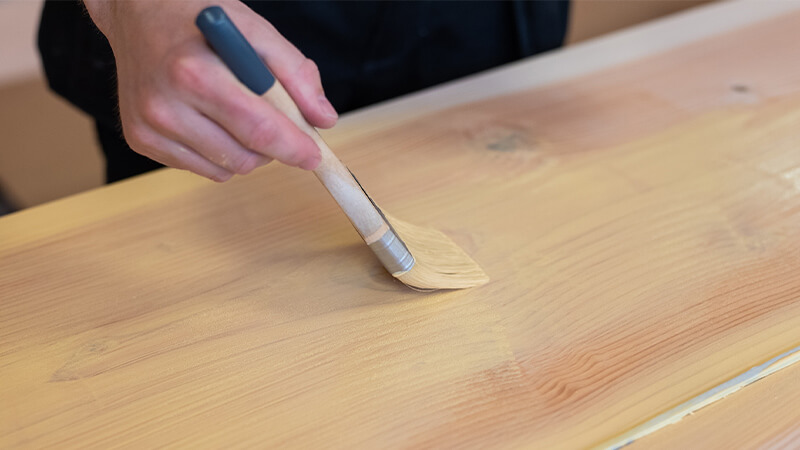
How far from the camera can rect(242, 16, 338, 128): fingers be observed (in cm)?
44

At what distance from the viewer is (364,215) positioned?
0.49 m

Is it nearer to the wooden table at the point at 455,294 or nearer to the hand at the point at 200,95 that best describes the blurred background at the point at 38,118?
the wooden table at the point at 455,294

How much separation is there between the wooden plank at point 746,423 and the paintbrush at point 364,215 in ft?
0.58

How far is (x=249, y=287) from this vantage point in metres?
0.54

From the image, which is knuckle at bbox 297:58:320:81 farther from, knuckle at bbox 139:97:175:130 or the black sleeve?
the black sleeve

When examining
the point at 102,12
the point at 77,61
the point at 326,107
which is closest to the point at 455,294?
the point at 326,107

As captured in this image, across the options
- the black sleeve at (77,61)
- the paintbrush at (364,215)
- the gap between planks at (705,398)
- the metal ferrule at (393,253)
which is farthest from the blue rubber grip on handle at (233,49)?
the black sleeve at (77,61)

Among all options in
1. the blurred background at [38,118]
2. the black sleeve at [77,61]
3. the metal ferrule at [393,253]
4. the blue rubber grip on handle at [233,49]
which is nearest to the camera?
the blue rubber grip on handle at [233,49]

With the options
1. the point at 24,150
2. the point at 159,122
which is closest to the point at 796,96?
the point at 159,122

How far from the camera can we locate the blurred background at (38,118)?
1.45 m

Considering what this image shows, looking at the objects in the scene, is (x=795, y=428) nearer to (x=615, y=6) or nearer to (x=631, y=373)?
(x=631, y=373)

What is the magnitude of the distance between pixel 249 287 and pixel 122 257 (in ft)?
0.39

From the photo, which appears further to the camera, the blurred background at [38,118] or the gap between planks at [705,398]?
the blurred background at [38,118]

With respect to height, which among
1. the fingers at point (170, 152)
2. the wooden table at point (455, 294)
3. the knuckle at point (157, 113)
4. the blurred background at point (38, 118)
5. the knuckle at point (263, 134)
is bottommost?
the blurred background at point (38, 118)
